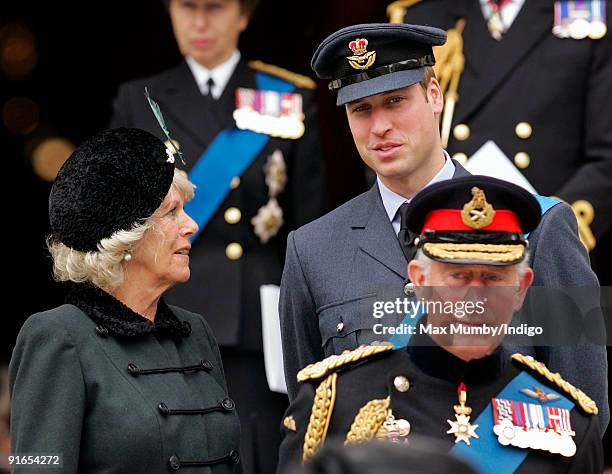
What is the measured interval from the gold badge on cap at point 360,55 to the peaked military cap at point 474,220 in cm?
63

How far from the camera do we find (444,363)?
2.84 meters

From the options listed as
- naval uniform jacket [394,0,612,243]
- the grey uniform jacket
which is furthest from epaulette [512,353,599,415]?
naval uniform jacket [394,0,612,243]

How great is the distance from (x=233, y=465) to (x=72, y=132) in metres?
2.85

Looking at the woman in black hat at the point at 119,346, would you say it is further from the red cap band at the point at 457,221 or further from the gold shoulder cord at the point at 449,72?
the gold shoulder cord at the point at 449,72

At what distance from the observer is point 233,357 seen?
471 centimetres

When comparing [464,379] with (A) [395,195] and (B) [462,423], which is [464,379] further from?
(A) [395,195]

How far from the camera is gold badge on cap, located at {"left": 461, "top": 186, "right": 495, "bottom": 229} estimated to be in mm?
2863

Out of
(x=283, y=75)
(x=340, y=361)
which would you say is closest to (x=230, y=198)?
(x=283, y=75)

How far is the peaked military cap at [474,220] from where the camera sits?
2.80m

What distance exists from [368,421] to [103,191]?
96 cm

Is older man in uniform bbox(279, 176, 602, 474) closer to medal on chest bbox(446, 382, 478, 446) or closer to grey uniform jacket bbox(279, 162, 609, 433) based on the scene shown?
medal on chest bbox(446, 382, 478, 446)

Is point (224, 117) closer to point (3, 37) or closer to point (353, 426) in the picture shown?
point (3, 37)

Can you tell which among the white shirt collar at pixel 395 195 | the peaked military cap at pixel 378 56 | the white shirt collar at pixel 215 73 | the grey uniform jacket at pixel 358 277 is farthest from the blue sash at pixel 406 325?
the white shirt collar at pixel 215 73

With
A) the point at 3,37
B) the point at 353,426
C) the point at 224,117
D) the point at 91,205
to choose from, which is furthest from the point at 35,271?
the point at 353,426
